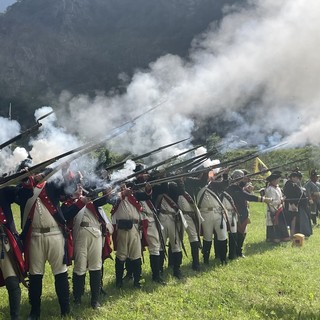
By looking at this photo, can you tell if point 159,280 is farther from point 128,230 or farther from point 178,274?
point 128,230

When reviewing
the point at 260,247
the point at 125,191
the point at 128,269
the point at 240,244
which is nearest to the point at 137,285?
the point at 128,269

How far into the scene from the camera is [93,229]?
24.6 ft

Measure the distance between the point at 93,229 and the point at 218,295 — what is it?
103 inches

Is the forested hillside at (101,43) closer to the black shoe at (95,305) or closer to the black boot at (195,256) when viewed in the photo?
the black boot at (195,256)

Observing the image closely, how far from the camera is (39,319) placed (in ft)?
22.1

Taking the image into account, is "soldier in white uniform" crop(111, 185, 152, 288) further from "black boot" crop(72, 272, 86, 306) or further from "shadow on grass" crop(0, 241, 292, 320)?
"black boot" crop(72, 272, 86, 306)

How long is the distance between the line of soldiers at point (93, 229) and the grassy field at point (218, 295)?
0.33 meters

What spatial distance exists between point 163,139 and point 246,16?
4011 mm

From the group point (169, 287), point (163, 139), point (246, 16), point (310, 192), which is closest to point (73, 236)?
point (169, 287)

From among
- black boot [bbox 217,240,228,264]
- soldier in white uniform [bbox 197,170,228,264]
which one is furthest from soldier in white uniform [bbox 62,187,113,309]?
black boot [bbox 217,240,228,264]

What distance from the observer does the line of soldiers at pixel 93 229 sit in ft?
21.5

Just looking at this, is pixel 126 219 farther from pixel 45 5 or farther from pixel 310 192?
pixel 45 5

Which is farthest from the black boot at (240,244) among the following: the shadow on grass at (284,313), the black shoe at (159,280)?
the shadow on grass at (284,313)

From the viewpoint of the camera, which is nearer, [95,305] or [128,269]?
[95,305]
